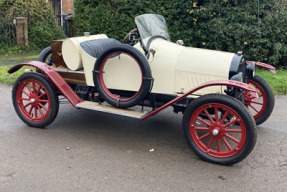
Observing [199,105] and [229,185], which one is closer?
[229,185]

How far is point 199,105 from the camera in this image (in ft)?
11.9

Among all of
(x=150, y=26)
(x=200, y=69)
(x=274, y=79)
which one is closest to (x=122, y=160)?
(x=200, y=69)

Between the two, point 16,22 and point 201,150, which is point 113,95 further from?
point 16,22

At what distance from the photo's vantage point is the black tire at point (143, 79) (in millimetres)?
3920

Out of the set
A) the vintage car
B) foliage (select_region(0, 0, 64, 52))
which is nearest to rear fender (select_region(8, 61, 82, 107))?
the vintage car

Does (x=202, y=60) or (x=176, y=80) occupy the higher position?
(x=202, y=60)

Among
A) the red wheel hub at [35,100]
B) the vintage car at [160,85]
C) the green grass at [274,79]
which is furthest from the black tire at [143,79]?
the green grass at [274,79]

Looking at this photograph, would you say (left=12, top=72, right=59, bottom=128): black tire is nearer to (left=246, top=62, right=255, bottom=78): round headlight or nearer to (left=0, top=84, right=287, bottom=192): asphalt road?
(left=0, top=84, right=287, bottom=192): asphalt road

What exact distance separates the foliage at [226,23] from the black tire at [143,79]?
15.5 ft

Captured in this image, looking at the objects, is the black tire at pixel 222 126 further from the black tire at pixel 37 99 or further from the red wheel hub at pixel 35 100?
the red wheel hub at pixel 35 100

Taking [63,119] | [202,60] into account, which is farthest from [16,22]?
[202,60]

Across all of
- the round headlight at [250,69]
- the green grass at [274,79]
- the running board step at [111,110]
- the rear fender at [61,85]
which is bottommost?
the green grass at [274,79]

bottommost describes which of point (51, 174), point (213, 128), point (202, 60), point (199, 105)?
point (51, 174)

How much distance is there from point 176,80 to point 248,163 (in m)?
1.32
